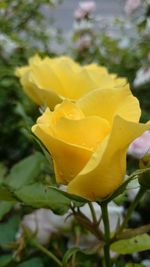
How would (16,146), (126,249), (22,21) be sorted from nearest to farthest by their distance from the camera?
(126,249)
(16,146)
(22,21)

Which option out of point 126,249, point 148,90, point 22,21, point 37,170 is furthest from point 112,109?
point 22,21

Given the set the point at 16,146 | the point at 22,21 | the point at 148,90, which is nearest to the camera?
the point at 16,146

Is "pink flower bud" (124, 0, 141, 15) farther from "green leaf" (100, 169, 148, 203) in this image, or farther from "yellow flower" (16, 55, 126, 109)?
"green leaf" (100, 169, 148, 203)

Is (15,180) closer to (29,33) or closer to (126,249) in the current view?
(126,249)

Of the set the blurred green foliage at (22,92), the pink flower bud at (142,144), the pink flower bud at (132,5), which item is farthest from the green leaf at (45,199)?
the pink flower bud at (132,5)

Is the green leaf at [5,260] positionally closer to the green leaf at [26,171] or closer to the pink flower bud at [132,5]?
the green leaf at [26,171]

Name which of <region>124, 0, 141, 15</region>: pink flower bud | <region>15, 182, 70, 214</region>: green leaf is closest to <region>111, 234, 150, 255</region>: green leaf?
<region>15, 182, 70, 214</region>: green leaf
